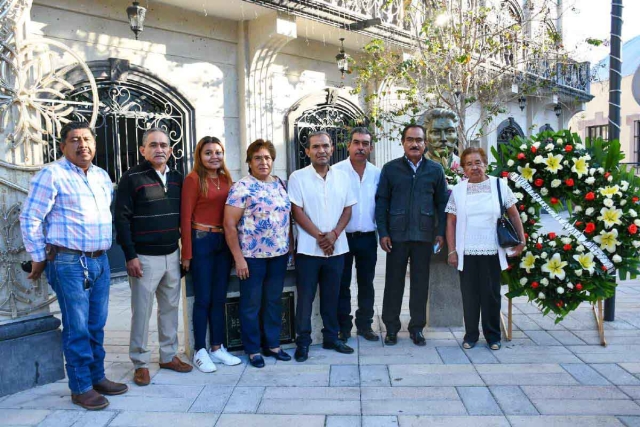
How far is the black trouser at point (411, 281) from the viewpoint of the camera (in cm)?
475

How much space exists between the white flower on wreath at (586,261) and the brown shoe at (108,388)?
376 centimetres

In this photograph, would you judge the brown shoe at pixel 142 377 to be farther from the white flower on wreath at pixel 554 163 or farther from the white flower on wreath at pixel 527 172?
the white flower on wreath at pixel 554 163

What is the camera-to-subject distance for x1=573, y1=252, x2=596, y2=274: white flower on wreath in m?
4.72

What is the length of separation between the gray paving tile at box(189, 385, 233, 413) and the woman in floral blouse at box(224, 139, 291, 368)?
49cm

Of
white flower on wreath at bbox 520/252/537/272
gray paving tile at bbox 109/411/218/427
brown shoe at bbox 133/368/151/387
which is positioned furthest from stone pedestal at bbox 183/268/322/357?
white flower on wreath at bbox 520/252/537/272

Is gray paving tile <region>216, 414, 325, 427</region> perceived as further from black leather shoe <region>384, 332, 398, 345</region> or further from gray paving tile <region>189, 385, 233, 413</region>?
black leather shoe <region>384, 332, 398, 345</region>

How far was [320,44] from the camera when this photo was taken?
10.8 m

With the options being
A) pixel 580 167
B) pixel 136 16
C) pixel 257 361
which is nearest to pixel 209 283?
pixel 257 361

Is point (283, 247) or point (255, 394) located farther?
point (283, 247)

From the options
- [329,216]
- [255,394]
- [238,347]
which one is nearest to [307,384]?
[255,394]

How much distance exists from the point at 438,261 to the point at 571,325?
150cm

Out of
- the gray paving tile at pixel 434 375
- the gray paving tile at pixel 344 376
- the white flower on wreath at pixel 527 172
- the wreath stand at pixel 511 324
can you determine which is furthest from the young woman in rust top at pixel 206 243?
the white flower on wreath at pixel 527 172

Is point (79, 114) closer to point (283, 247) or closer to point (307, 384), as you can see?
point (283, 247)

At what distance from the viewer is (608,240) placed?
4758mm
